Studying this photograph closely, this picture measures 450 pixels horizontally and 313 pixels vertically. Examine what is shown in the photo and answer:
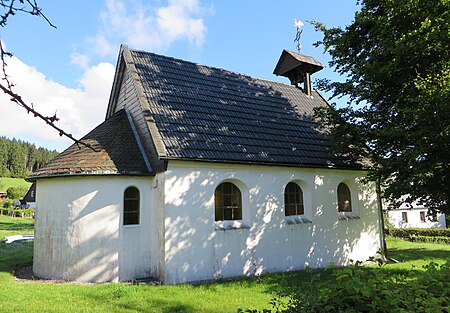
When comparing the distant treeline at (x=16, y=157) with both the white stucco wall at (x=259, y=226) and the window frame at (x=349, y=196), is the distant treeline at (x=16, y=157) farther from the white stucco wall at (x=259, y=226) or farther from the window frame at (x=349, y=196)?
the window frame at (x=349, y=196)

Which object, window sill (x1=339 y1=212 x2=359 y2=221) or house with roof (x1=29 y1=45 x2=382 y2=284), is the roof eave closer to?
house with roof (x1=29 y1=45 x2=382 y2=284)

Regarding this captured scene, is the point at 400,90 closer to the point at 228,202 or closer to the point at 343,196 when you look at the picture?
the point at 343,196

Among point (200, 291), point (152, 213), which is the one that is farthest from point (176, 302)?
point (152, 213)

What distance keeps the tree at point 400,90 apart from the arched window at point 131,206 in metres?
8.07

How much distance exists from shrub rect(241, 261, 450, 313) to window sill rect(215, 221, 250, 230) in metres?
6.95

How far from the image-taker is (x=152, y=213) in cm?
1076

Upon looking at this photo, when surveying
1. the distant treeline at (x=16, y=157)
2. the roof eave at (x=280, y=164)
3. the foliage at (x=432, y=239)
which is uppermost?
the distant treeline at (x=16, y=157)

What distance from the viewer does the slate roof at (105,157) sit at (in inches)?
402

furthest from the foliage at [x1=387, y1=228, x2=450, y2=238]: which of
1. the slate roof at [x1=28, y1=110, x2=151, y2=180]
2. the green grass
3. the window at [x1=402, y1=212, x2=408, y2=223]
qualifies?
the green grass

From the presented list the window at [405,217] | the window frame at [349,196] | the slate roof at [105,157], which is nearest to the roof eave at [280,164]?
the window frame at [349,196]

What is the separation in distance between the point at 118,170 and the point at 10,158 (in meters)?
79.5

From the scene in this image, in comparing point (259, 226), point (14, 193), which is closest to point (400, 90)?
point (259, 226)

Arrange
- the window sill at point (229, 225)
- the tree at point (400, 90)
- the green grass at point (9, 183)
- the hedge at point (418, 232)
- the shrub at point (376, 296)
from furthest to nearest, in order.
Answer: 1. the green grass at point (9, 183)
2. the hedge at point (418, 232)
3. the window sill at point (229, 225)
4. the tree at point (400, 90)
5. the shrub at point (376, 296)

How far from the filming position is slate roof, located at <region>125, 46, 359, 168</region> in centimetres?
1102
